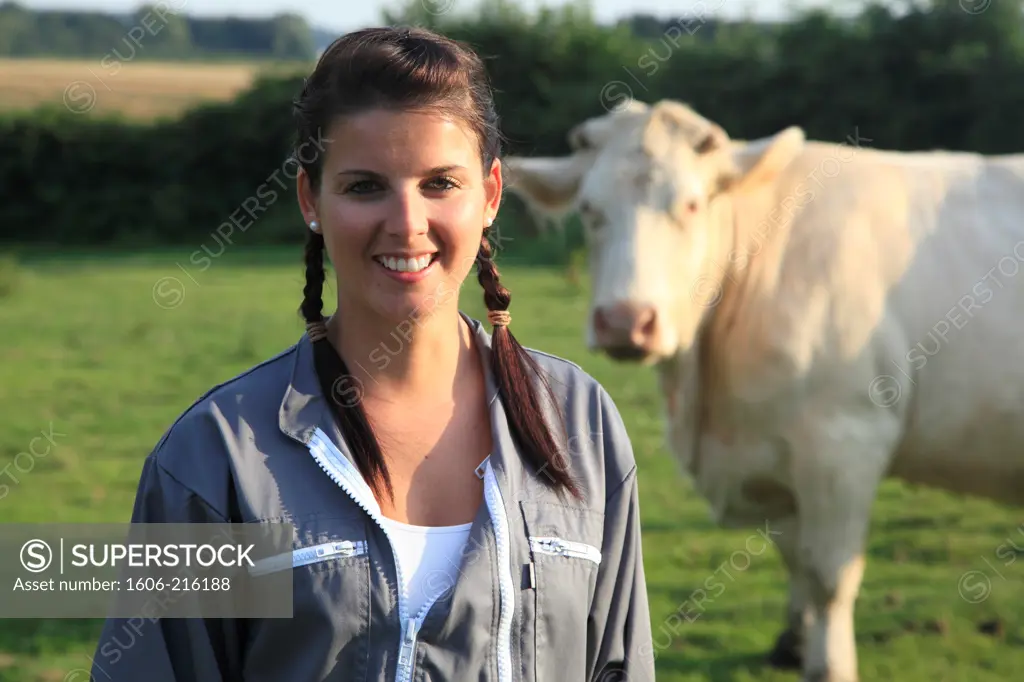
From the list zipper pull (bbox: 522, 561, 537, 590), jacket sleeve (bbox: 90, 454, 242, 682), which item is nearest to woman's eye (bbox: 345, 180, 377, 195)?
jacket sleeve (bbox: 90, 454, 242, 682)

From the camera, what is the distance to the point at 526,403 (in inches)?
65.4

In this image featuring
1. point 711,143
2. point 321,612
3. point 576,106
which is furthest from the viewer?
point 576,106

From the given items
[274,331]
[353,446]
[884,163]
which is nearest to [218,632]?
[353,446]

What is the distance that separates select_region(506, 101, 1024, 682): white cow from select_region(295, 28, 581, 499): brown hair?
199 centimetres

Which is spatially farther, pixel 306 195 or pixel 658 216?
pixel 658 216

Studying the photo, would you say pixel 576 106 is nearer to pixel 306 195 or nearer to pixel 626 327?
pixel 626 327

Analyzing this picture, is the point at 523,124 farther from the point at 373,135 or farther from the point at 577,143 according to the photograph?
the point at 373,135

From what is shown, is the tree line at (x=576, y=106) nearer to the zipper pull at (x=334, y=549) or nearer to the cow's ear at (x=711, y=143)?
the cow's ear at (x=711, y=143)

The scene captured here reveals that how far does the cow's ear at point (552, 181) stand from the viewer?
4.28 meters

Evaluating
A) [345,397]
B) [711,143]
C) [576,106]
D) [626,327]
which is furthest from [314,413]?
[576,106]

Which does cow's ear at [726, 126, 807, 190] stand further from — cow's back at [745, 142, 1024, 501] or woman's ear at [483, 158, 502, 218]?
woman's ear at [483, 158, 502, 218]

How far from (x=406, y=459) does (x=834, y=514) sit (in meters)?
2.36

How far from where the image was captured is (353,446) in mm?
1553

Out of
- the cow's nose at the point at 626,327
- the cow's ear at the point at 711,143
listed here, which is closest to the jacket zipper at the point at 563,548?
the cow's nose at the point at 626,327
